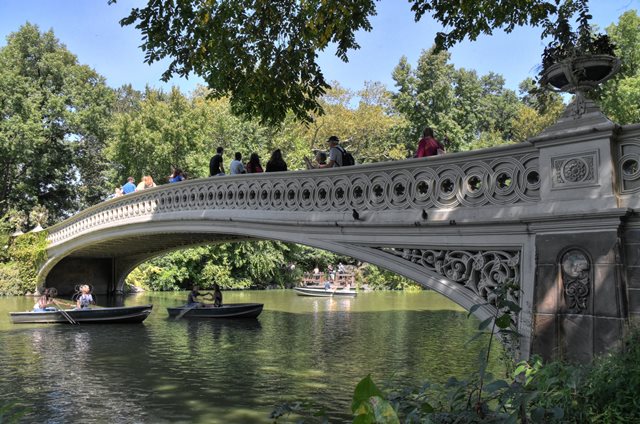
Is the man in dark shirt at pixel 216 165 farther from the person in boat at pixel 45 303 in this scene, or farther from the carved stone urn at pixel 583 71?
the carved stone urn at pixel 583 71

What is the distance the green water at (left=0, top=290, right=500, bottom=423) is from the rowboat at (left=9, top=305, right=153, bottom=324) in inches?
9.0

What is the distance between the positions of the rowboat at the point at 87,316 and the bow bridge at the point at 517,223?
23.6 ft

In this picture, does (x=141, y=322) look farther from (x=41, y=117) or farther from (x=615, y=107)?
(x=615, y=107)

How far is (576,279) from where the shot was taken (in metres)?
5.37

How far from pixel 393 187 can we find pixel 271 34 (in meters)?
2.61

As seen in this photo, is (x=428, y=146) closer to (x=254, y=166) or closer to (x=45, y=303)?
(x=254, y=166)

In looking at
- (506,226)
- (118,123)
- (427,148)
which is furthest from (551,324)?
(118,123)

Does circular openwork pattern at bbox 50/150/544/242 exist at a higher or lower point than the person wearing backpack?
lower

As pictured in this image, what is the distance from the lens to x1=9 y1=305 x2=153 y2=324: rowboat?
15586 millimetres

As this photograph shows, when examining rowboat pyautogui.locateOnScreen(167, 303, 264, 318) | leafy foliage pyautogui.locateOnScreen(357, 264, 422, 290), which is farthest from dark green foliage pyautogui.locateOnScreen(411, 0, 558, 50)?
leafy foliage pyautogui.locateOnScreen(357, 264, 422, 290)

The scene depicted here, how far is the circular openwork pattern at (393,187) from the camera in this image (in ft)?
20.4

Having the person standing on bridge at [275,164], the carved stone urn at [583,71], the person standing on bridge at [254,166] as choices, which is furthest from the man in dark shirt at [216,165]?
the carved stone urn at [583,71]

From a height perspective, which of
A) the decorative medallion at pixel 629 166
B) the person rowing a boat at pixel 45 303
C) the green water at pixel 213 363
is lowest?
the green water at pixel 213 363

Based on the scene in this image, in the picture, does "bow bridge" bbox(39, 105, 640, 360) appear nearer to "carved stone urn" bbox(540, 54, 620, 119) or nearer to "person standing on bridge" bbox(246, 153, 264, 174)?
"carved stone urn" bbox(540, 54, 620, 119)
